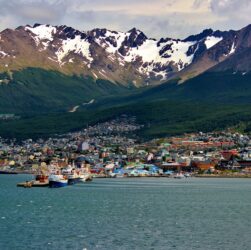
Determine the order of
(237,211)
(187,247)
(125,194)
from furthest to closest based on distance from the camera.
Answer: (125,194) → (237,211) → (187,247)

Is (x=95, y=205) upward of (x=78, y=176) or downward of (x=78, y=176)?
downward

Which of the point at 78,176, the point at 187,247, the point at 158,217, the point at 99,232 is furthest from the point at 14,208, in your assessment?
the point at 78,176

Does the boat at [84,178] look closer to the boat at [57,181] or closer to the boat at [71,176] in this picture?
the boat at [71,176]

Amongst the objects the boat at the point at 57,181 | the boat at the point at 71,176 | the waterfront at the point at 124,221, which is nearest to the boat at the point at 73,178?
the boat at the point at 71,176

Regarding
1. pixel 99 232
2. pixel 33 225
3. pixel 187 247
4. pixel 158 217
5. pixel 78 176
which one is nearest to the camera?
pixel 187 247

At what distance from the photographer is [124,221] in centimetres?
8275

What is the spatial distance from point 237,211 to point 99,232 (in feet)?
87.2

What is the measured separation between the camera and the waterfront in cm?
6738

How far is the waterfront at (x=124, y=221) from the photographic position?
67.4 meters

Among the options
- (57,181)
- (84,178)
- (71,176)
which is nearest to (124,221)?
(57,181)

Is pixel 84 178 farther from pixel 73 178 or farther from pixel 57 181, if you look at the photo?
pixel 57 181

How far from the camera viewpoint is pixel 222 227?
7812 cm

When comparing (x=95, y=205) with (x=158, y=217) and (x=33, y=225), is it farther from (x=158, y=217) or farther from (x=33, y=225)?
(x=33, y=225)

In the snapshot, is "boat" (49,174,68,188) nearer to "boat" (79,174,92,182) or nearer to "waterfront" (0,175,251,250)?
"boat" (79,174,92,182)
